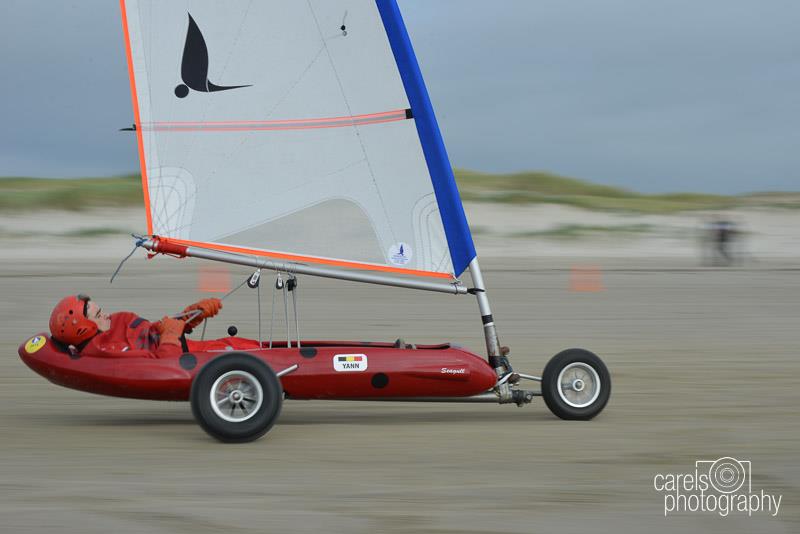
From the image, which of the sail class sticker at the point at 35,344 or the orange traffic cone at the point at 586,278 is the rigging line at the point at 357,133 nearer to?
the sail class sticker at the point at 35,344

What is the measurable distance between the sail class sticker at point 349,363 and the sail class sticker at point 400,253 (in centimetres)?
80

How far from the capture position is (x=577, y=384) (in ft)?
28.5

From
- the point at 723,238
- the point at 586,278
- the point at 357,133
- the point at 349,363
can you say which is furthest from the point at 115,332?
the point at 723,238

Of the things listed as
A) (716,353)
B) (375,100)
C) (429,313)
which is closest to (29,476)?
(375,100)

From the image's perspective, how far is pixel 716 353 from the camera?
1359 cm

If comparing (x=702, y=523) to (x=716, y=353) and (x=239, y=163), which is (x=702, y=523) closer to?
(x=239, y=163)

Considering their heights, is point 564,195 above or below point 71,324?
above

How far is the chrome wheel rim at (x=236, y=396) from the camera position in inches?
304

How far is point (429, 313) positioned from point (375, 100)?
9873 millimetres

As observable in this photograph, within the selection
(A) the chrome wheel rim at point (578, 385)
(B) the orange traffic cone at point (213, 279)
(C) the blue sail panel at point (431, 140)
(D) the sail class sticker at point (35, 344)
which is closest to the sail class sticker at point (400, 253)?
(C) the blue sail panel at point (431, 140)

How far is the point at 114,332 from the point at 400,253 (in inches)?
82.6

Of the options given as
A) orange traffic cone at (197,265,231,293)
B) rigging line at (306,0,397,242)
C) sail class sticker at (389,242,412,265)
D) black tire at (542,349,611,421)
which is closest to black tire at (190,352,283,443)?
sail class sticker at (389,242,412,265)

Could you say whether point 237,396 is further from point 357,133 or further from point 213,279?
point 213,279

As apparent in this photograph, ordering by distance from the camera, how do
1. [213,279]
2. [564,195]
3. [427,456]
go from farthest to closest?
[564,195], [213,279], [427,456]
